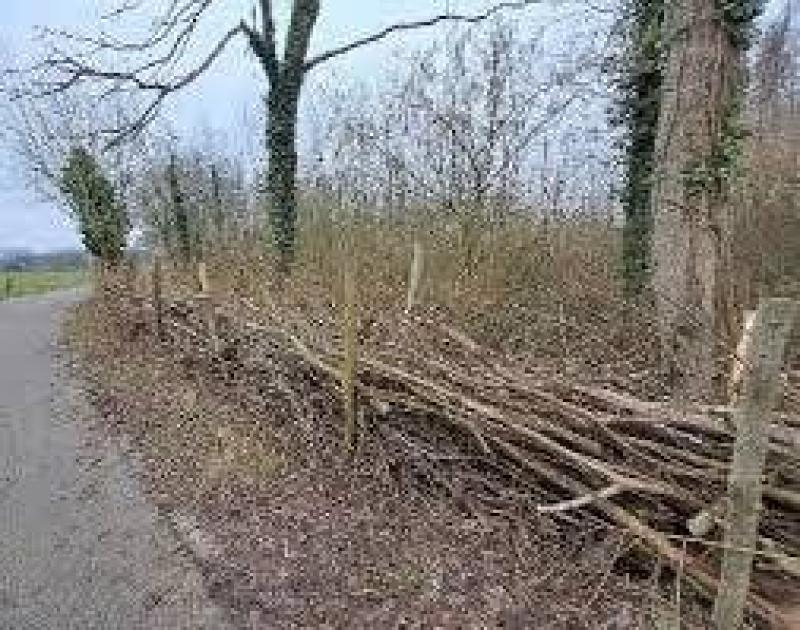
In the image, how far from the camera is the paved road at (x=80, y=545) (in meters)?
5.80

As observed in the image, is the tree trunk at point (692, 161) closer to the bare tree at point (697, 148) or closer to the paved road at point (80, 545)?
the bare tree at point (697, 148)

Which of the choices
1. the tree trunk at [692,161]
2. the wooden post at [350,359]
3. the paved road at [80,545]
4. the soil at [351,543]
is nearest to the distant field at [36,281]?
the paved road at [80,545]

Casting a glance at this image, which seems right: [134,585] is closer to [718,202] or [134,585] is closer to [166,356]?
[718,202]

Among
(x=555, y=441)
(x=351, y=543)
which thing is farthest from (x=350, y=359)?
(x=555, y=441)

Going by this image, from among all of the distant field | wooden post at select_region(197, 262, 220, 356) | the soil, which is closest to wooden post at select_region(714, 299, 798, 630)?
the soil

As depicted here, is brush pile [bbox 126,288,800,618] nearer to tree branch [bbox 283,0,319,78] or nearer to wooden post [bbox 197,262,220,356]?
wooden post [bbox 197,262,220,356]

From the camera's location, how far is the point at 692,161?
8.11 m

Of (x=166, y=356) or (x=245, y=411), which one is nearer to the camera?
(x=245, y=411)

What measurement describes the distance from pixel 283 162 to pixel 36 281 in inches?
1486

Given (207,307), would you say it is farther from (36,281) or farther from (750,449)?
(36,281)

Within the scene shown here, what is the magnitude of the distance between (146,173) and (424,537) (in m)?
24.1

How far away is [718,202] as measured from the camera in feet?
26.9

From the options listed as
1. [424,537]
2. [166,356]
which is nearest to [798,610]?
[424,537]

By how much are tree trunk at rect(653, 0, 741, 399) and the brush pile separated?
6.59 feet
